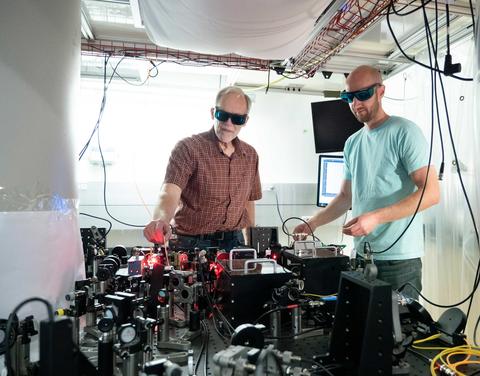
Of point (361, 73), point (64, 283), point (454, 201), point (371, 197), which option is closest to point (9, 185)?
point (64, 283)

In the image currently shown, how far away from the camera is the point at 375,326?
72 cm

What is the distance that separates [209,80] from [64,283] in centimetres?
259

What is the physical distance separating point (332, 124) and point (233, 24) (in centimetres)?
189

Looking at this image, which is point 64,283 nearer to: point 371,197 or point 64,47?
point 64,47

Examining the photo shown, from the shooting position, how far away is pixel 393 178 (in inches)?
61.6

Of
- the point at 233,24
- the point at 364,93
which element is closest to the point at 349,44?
the point at 364,93

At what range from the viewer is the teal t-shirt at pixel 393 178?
59.6 inches

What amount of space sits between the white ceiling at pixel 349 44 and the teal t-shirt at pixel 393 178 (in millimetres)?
749

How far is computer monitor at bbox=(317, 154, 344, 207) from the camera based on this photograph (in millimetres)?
3047

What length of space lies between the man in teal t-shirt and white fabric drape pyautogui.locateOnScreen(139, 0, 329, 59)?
44 cm

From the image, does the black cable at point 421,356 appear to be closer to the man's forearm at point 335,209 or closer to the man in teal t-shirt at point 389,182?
the man in teal t-shirt at point 389,182

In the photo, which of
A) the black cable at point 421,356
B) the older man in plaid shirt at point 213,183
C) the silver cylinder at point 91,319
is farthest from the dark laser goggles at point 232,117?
the black cable at point 421,356

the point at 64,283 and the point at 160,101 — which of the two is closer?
the point at 64,283

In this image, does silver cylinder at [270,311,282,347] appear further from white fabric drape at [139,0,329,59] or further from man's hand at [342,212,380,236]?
white fabric drape at [139,0,329,59]
